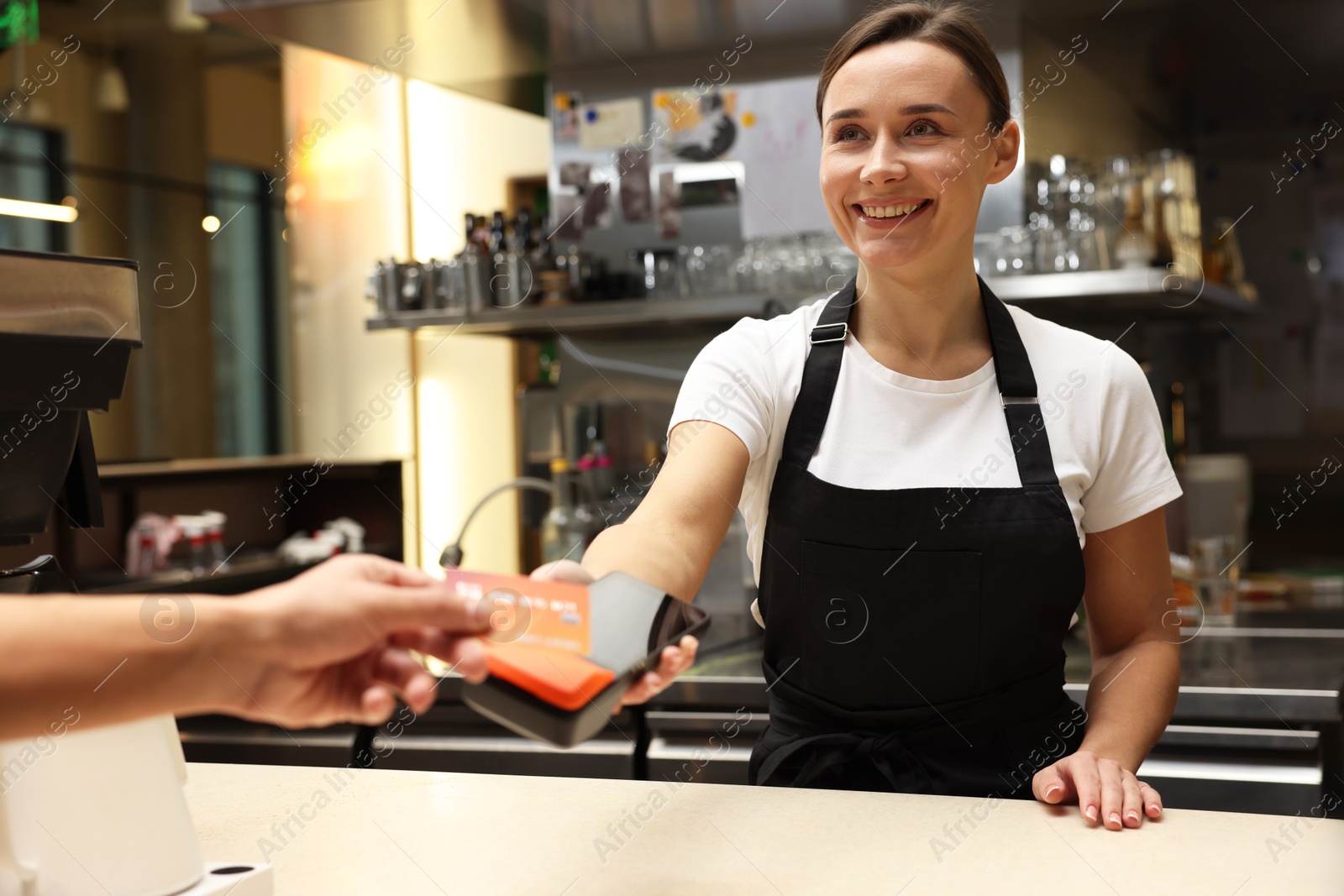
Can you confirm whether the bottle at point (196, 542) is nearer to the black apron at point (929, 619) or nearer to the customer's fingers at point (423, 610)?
the black apron at point (929, 619)

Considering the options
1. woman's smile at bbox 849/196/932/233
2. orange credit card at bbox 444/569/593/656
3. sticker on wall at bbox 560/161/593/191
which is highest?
sticker on wall at bbox 560/161/593/191

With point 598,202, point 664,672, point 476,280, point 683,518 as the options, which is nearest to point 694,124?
point 598,202

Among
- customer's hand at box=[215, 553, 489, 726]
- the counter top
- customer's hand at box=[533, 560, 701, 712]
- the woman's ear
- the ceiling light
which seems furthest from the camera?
the ceiling light

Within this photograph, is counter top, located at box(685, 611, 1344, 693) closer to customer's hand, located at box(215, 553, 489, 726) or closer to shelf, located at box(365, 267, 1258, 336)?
shelf, located at box(365, 267, 1258, 336)

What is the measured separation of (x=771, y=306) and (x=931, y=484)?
4.94ft

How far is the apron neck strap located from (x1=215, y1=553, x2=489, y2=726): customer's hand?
27.2 inches

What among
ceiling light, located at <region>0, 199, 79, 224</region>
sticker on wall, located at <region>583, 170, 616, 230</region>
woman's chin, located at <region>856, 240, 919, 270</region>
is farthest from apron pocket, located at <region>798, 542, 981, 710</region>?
ceiling light, located at <region>0, 199, 79, 224</region>

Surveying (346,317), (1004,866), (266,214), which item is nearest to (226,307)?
(266,214)

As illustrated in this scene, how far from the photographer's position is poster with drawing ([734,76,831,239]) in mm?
2973

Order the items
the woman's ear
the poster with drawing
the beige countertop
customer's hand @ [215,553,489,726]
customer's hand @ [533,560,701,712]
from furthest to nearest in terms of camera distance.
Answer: the poster with drawing < the woman's ear < the beige countertop < customer's hand @ [533,560,701,712] < customer's hand @ [215,553,489,726]

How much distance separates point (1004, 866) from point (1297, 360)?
9.70 feet

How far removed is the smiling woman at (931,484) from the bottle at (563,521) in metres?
1.72

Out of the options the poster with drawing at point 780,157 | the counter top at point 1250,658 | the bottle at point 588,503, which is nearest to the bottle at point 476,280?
the bottle at point 588,503

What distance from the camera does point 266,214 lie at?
692 cm
